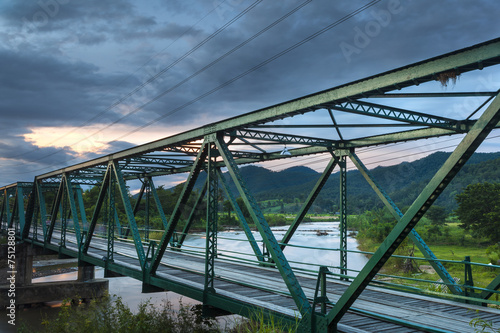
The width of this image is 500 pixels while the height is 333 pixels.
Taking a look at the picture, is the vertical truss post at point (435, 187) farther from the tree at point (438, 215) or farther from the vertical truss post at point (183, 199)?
the tree at point (438, 215)

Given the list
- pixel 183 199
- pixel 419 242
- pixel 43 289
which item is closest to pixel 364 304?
pixel 419 242

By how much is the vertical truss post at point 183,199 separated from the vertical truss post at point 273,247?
3.84 ft

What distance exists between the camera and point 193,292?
10625 millimetres

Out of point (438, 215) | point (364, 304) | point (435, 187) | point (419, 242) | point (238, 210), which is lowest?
point (438, 215)

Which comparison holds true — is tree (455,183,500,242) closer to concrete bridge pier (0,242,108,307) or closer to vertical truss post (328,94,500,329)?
concrete bridge pier (0,242,108,307)

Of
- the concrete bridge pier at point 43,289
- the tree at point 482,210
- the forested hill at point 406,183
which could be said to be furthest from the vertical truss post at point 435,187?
the forested hill at point 406,183

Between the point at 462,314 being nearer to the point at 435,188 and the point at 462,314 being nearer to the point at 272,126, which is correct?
the point at 435,188

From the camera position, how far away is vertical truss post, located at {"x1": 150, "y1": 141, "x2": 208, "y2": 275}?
1111 centimetres

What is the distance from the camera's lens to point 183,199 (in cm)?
1205

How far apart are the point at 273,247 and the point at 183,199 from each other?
180 inches

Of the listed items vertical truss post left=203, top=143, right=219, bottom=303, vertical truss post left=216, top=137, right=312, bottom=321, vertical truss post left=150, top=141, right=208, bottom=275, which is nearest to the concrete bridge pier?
vertical truss post left=150, top=141, right=208, bottom=275

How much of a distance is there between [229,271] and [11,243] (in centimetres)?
1939

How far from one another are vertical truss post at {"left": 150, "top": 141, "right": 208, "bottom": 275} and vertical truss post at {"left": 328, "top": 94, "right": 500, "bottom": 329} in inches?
224

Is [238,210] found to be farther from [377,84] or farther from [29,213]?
[29,213]
